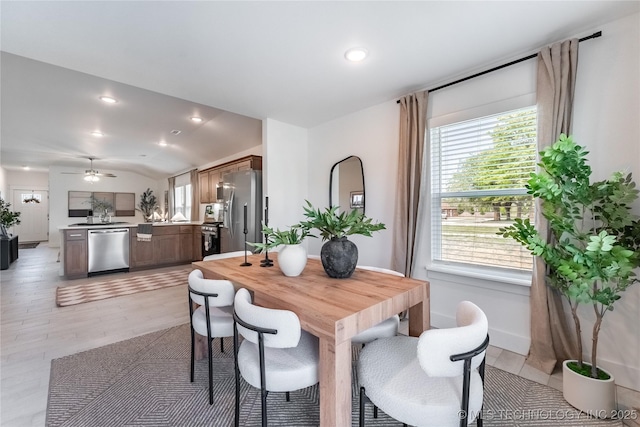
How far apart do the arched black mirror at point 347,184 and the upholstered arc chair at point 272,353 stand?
2.33 m

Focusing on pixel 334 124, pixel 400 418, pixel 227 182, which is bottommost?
pixel 400 418

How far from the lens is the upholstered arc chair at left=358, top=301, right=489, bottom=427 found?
97cm

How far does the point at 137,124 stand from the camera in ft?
15.4

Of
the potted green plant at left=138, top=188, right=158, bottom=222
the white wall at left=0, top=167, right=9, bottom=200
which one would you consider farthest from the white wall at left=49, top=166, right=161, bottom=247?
the white wall at left=0, top=167, right=9, bottom=200

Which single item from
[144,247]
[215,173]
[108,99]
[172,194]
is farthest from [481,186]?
[172,194]

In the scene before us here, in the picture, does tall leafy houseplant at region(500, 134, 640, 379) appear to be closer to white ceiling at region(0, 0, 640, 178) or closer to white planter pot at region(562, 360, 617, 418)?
white planter pot at region(562, 360, 617, 418)

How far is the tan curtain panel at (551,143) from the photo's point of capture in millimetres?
1970

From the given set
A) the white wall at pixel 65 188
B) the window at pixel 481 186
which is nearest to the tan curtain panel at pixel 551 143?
the window at pixel 481 186

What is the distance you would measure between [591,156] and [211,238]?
18.7 ft

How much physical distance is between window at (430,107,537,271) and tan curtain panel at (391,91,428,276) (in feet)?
0.61

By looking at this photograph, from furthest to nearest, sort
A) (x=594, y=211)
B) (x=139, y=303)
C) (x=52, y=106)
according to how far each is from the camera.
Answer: (x=52, y=106) → (x=139, y=303) → (x=594, y=211)

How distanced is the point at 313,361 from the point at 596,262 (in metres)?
1.64

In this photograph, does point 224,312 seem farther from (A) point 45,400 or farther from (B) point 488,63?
(B) point 488,63

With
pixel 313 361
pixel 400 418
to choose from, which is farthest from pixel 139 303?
pixel 400 418
